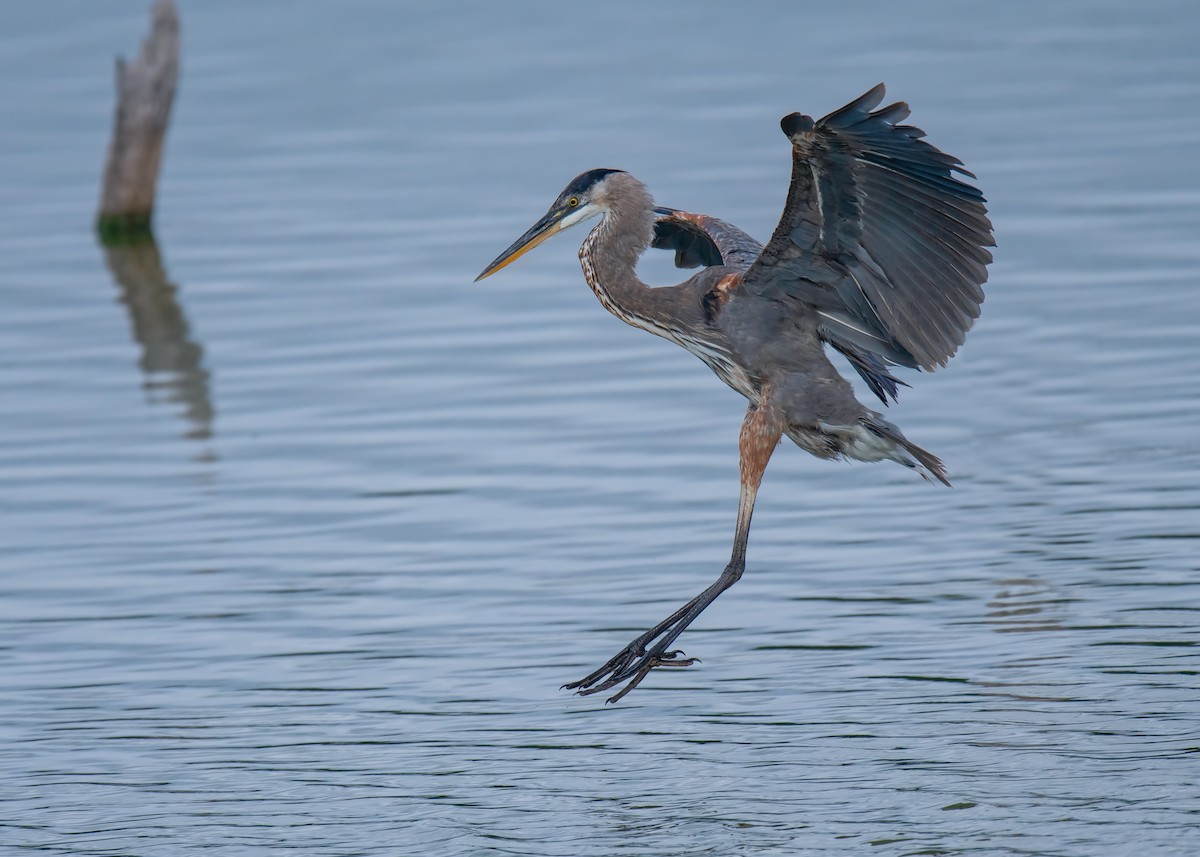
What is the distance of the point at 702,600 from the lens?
291 inches

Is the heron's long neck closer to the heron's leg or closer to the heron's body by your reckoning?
the heron's body

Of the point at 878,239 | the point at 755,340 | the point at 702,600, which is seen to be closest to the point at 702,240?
the point at 755,340

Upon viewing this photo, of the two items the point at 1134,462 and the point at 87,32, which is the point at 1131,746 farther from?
the point at 87,32

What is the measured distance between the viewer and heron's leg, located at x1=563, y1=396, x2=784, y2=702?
23.7ft

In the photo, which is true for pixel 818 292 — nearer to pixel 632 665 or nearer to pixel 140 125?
pixel 632 665

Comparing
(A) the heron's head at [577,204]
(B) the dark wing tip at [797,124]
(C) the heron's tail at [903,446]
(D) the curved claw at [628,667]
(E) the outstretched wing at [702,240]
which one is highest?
(B) the dark wing tip at [797,124]

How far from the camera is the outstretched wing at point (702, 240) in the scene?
8.24m

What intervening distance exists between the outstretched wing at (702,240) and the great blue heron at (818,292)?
0.26 feet

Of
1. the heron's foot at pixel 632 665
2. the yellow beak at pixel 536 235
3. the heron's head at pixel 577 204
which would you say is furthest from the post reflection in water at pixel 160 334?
the heron's foot at pixel 632 665

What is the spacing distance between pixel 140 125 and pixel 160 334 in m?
3.57

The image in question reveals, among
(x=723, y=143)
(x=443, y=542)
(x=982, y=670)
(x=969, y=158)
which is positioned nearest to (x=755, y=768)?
(x=982, y=670)

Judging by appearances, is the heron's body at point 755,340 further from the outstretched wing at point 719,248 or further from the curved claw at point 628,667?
the curved claw at point 628,667

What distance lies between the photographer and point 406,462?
1103 centimetres

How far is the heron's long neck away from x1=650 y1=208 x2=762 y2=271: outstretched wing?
16 centimetres
